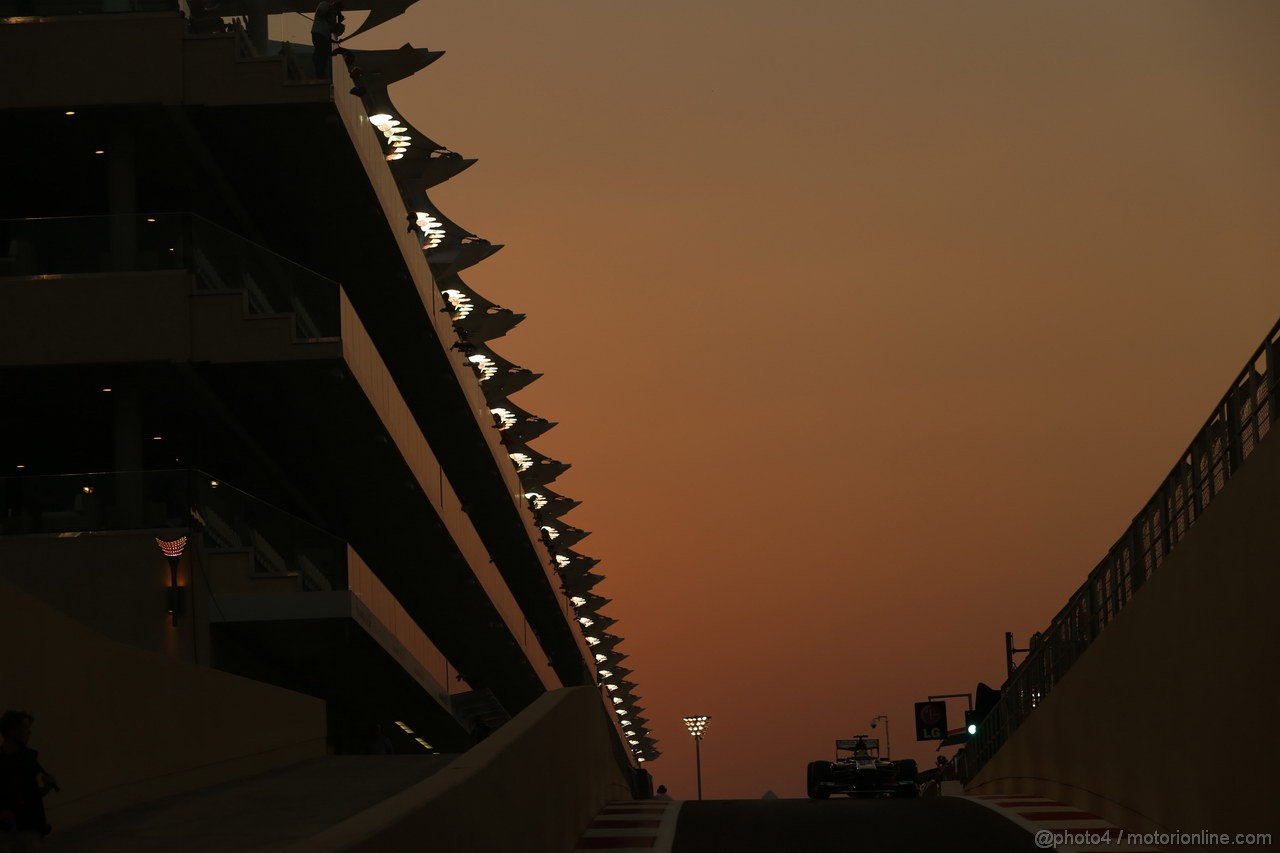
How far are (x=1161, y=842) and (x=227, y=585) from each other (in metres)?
15.7

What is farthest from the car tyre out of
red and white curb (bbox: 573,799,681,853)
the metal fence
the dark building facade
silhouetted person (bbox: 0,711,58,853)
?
silhouetted person (bbox: 0,711,58,853)

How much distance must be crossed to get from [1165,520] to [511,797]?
7.98 meters

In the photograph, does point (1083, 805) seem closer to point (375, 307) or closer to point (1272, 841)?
point (1272, 841)

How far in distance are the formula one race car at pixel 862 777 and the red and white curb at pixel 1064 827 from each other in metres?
18.5

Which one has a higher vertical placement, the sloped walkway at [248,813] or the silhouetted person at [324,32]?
the silhouetted person at [324,32]

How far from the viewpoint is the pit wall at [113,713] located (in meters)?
13.9

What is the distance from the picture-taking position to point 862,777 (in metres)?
37.9

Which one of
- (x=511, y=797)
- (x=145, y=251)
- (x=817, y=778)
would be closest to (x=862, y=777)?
(x=817, y=778)

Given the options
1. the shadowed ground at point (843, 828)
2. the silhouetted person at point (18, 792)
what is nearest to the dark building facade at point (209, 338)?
the shadowed ground at point (843, 828)

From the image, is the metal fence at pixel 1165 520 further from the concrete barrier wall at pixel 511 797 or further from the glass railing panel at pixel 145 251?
the glass railing panel at pixel 145 251

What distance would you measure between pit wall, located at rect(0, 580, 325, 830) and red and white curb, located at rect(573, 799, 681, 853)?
165 inches

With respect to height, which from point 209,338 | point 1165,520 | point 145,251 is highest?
point 145,251

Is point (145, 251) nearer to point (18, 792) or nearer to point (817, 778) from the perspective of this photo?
point (18, 792)

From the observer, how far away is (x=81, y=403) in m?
28.7
